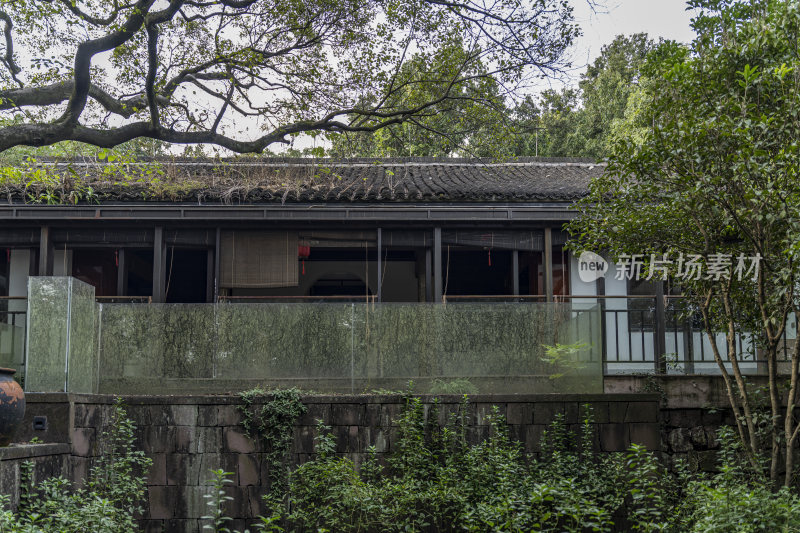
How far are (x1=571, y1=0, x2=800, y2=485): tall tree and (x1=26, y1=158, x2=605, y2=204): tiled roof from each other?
3.42 metres

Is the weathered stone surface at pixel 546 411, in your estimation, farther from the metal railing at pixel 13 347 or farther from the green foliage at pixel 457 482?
the metal railing at pixel 13 347

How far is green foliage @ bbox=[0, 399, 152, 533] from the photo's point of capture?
5.88m

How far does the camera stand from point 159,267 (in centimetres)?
1132

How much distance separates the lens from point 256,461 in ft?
27.2

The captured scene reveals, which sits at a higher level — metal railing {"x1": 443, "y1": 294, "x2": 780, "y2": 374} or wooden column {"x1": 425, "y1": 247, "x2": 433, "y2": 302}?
wooden column {"x1": 425, "y1": 247, "x2": 433, "y2": 302}

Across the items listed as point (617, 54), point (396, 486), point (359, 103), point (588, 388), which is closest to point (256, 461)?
point (396, 486)

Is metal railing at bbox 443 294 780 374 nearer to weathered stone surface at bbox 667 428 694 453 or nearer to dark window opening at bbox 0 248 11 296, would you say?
weathered stone surface at bbox 667 428 694 453

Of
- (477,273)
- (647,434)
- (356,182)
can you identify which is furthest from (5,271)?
(647,434)

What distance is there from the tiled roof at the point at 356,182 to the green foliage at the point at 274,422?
3.31 m

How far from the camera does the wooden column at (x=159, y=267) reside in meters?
11.2

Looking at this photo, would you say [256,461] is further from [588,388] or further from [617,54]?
[617,54]

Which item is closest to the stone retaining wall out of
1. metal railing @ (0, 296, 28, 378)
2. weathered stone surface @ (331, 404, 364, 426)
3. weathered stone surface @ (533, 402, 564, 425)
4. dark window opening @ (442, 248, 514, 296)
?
metal railing @ (0, 296, 28, 378)

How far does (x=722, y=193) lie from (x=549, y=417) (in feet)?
10.2

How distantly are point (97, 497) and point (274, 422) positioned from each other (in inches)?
87.0
